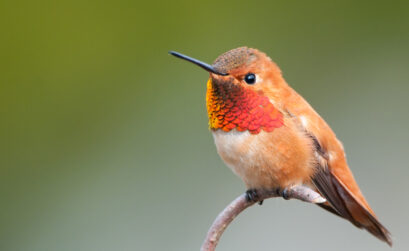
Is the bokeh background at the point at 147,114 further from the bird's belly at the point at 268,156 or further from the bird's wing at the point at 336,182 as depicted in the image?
the bird's belly at the point at 268,156

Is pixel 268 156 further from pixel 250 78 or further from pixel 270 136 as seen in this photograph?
pixel 250 78

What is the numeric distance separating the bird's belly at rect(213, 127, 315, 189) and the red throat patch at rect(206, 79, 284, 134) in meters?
0.02

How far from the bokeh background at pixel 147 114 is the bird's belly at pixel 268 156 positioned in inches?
27.4


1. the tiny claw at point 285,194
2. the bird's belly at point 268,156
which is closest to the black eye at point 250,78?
the bird's belly at point 268,156

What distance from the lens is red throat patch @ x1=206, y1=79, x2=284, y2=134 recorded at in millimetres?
1303

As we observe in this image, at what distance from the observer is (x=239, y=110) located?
133cm

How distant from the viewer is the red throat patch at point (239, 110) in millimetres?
1303

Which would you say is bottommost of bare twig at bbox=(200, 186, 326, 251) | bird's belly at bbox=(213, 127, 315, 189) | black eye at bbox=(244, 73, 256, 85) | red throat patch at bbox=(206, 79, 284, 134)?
bare twig at bbox=(200, 186, 326, 251)

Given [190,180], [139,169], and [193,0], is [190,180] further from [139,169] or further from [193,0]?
[193,0]

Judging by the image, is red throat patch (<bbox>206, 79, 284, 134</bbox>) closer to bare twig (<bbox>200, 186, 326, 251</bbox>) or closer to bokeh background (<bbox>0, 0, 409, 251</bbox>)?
bare twig (<bbox>200, 186, 326, 251</bbox>)

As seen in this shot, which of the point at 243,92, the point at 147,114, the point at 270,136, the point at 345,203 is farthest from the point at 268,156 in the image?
the point at 147,114

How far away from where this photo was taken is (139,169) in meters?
2.33

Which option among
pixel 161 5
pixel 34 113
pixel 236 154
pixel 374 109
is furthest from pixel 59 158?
pixel 374 109

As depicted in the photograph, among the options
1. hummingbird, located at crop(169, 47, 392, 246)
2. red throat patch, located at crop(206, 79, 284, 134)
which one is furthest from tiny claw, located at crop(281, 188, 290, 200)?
red throat patch, located at crop(206, 79, 284, 134)
